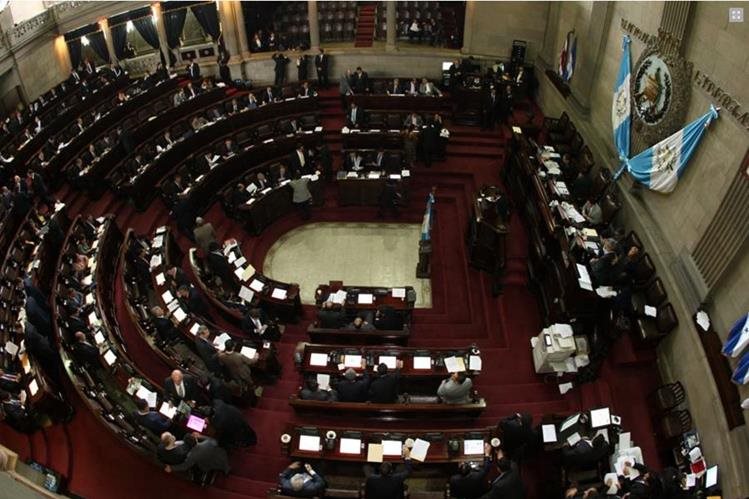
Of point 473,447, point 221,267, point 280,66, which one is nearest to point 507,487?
point 473,447

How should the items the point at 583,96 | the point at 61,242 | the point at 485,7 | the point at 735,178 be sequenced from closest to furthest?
1. the point at 735,178
2. the point at 61,242
3. the point at 583,96
4. the point at 485,7

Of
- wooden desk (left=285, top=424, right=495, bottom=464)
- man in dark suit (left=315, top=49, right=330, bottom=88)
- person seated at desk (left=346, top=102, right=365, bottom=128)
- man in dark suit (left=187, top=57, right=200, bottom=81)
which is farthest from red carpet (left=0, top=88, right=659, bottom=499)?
man in dark suit (left=187, top=57, right=200, bottom=81)

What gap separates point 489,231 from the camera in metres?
10.3

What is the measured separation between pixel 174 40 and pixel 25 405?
14.2 metres

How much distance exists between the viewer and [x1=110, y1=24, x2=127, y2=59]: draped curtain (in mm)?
17266

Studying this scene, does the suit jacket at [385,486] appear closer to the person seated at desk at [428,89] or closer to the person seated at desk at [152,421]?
the person seated at desk at [152,421]

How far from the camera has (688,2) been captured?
8.28 m

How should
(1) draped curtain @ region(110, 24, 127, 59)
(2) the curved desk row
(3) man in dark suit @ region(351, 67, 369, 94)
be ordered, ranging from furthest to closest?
(1) draped curtain @ region(110, 24, 127, 59) → (3) man in dark suit @ region(351, 67, 369, 94) → (2) the curved desk row

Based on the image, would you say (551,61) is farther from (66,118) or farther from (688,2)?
(66,118)

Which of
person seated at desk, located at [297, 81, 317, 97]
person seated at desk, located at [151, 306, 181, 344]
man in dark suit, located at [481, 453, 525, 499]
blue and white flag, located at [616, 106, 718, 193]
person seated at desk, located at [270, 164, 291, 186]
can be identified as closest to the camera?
man in dark suit, located at [481, 453, 525, 499]

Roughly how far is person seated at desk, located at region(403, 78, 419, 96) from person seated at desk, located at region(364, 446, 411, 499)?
38.2 ft

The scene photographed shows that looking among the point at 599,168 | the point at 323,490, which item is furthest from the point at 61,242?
the point at 599,168

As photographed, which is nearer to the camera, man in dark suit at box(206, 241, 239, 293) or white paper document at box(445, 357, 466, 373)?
white paper document at box(445, 357, 466, 373)

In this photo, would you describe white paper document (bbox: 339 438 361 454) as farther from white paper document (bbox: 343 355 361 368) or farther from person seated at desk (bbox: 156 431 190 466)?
person seated at desk (bbox: 156 431 190 466)
